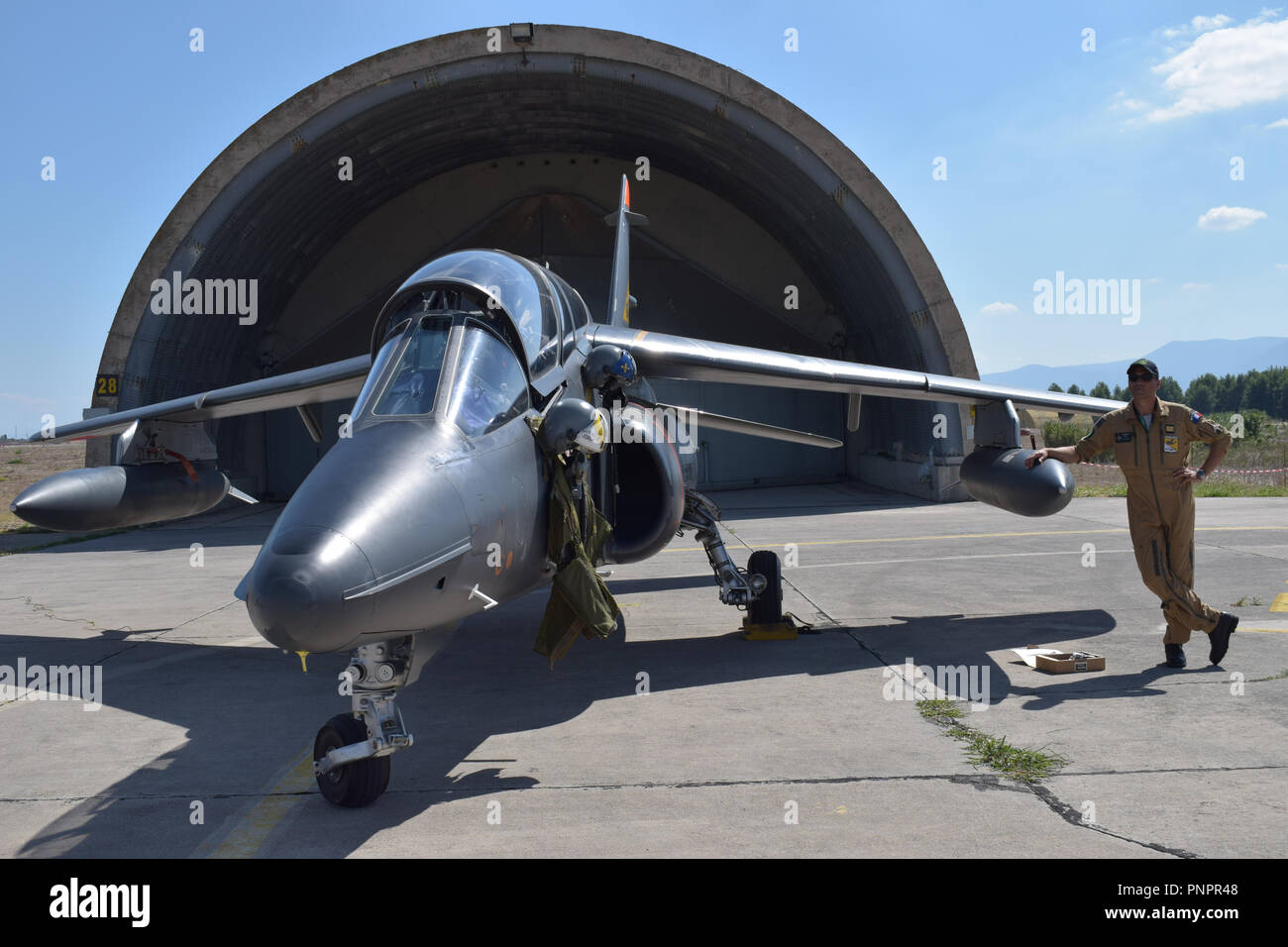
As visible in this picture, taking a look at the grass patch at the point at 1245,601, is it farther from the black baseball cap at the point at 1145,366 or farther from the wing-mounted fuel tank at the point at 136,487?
the wing-mounted fuel tank at the point at 136,487

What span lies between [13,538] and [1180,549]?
20614mm

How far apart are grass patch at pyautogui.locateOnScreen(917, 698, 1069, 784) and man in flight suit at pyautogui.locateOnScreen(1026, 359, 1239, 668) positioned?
7.37 feet

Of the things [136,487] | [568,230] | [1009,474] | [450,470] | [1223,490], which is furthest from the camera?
[568,230]

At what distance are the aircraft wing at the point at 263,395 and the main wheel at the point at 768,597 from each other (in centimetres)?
426

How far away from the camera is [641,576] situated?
12.9m

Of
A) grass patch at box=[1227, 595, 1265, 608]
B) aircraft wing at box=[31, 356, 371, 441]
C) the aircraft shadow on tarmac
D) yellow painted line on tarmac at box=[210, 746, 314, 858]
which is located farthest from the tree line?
yellow painted line on tarmac at box=[210, 746, 314, 858]

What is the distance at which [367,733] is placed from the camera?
4973 millimetres

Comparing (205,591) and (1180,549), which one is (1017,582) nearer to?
(1180,549)

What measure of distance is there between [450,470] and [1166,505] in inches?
211

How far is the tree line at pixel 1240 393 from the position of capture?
13062 centimetres

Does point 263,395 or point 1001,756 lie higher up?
point 263,395

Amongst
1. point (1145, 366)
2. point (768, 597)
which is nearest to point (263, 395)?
point (768, 597)

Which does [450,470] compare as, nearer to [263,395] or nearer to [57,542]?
[263,395]

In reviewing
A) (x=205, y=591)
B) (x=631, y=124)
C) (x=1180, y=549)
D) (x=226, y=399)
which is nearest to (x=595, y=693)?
(x=1180, y=549)
